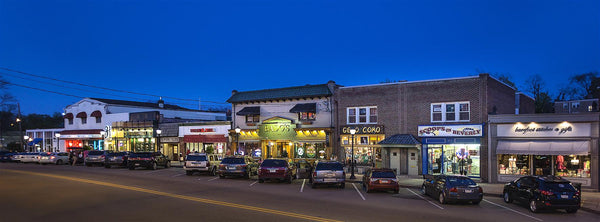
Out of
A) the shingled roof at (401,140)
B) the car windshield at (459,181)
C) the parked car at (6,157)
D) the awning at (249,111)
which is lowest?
the parked car at (6,157)

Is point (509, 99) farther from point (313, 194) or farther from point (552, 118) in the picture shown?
point (313, 194)

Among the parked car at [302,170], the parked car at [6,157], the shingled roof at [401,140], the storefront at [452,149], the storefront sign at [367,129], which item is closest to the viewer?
the parked car at [302,170]

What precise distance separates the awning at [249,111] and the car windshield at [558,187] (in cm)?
2836

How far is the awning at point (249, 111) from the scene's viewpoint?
4066 cm

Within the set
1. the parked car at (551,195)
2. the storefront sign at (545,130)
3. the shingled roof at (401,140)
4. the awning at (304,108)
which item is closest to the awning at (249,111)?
the awning at (304,108)

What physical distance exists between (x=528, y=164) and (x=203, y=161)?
22390mm

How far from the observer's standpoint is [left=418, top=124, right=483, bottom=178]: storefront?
2848 centimetres

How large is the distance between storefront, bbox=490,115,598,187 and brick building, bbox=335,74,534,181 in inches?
46.7

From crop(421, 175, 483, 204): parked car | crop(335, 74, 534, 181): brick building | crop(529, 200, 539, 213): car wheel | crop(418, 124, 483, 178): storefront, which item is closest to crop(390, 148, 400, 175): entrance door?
crop(335, 74, 534, 181): brick building

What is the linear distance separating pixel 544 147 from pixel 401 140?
30.5ft

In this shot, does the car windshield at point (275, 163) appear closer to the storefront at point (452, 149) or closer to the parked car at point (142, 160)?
the storefront at point (452, 149)

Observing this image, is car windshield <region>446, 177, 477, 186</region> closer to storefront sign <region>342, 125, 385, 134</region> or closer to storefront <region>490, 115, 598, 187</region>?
storefront <region>490, 115, 598, 187</region>

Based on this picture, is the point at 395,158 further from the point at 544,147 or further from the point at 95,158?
the point at 95,158

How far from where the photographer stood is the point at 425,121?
30.7m
